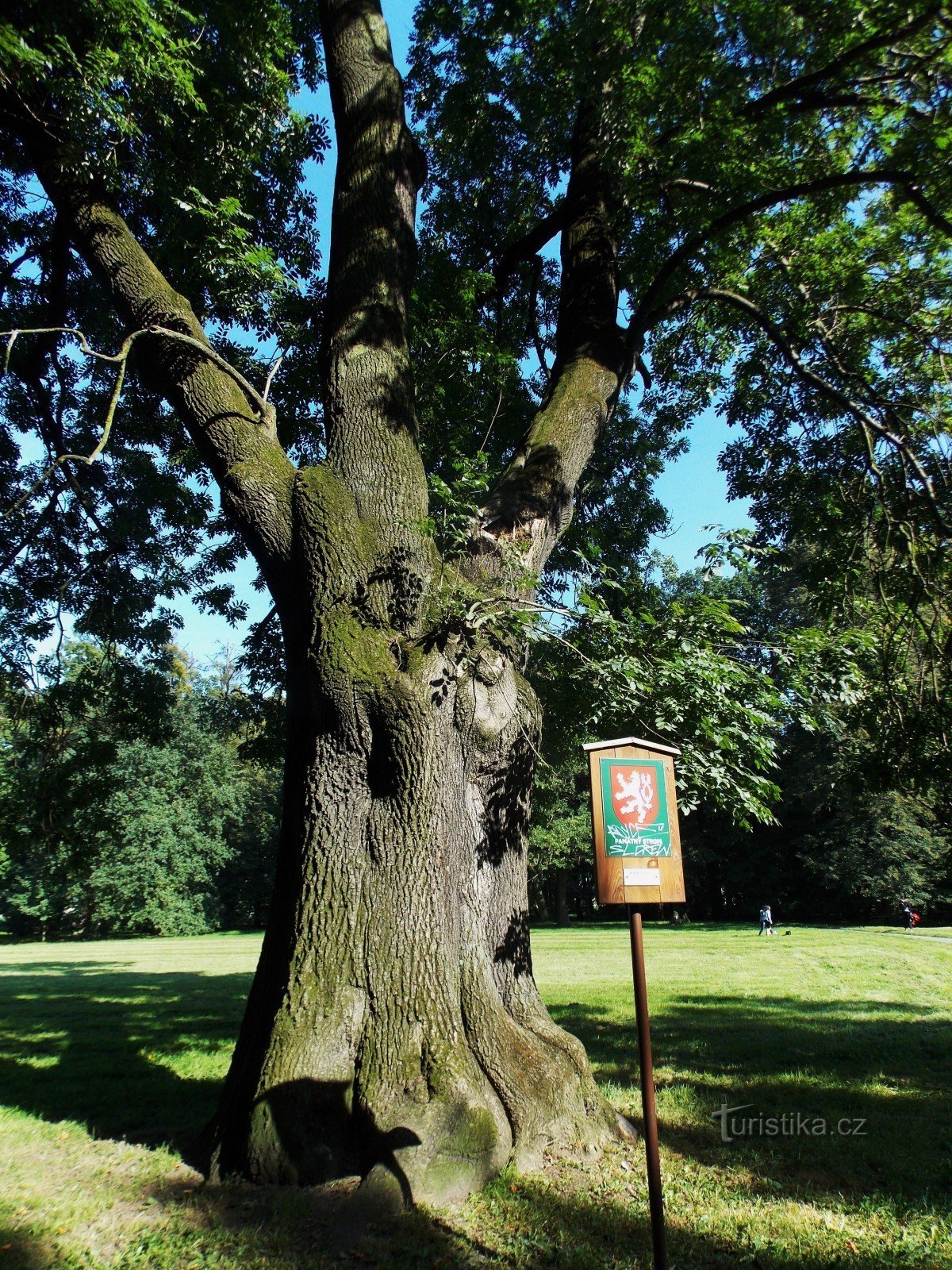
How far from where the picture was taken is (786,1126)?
526 cm

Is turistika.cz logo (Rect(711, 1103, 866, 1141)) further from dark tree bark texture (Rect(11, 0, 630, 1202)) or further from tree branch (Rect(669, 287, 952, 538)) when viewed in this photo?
tree branch (Rect(669, 287, 952, 538))

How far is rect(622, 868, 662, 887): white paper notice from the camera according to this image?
11.6 feet

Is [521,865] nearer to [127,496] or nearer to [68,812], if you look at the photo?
[68,812]

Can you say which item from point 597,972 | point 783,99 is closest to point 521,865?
point 783,99

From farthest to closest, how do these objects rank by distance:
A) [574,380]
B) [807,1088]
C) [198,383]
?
1. [574,380]
2. [807,1088]
3. [198,383]

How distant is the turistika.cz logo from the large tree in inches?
38.1

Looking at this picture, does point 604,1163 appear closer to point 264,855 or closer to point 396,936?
point 396,936

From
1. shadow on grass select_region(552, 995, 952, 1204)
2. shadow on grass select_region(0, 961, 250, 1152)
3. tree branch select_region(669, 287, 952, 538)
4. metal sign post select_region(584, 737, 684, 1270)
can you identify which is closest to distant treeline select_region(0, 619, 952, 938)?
shadow on grass select_region(0, 961, 250, 1152)

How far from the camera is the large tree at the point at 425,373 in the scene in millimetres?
4551

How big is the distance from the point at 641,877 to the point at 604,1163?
2.17m

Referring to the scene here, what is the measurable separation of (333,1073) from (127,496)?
776 centimetres

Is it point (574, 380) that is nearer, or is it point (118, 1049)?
point (574, 380)

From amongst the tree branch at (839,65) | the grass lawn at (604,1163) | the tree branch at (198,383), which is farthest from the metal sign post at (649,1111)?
the tree branch at (839,65)

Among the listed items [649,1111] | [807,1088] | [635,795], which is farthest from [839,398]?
[649,1111]
